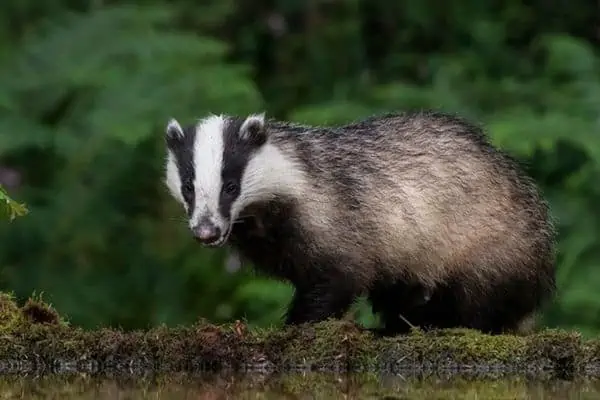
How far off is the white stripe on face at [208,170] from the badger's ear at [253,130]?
0.37 feet

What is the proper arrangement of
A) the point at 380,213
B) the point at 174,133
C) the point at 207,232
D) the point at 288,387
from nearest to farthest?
the point at 288,387
the point at 207,232
the point at 174,133
the point at 380,213

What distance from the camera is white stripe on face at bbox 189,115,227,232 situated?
8203 millimetres

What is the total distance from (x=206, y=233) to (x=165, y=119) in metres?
3.87

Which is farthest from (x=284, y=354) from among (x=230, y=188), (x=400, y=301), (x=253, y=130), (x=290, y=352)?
(x=400, y=301)

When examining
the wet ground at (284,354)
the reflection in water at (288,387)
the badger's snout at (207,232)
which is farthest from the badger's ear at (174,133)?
the reflection in water at (288,387)

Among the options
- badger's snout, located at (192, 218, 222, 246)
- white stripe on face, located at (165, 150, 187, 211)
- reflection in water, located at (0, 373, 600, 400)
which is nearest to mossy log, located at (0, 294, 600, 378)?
reflection in water, located at (0, 373, 600, 400)

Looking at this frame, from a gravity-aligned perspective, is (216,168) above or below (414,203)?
above

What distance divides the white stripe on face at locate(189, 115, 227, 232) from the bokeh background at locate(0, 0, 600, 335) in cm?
269

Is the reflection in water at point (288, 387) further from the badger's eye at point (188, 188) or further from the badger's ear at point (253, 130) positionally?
the badger's ear at point (253, 130)

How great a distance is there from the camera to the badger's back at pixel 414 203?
8695mm

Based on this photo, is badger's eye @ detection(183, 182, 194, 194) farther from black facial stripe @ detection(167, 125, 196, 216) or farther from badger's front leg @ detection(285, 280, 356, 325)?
→ badger's front leg @ detection(285, 280, 356, 325)

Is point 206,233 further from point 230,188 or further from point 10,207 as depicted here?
point 10,207

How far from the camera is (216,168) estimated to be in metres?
8.39

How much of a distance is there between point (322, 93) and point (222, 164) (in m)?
5.42
